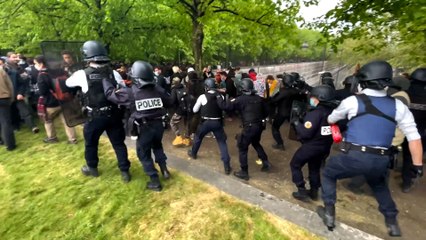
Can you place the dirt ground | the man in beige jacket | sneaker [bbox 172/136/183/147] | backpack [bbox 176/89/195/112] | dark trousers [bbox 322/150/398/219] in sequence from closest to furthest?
dark trousers [bbox 322/150/398/219], the dirt ground, the man in beige jacket, backpack [bbox 176/89/195/112], sneaker [bbox 172/136/183/147]

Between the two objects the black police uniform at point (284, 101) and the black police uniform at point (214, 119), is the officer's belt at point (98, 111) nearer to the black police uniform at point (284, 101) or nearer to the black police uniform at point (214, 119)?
the black police uniform at point (214, 119)

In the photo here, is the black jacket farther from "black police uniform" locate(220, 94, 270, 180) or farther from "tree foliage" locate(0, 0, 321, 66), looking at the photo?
"black police uniform" locate(220, 94, 270, 180)

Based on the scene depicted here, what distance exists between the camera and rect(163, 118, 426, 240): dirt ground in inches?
142

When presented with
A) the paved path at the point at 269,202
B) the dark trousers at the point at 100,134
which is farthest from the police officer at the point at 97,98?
the paved path at the point at 269,202

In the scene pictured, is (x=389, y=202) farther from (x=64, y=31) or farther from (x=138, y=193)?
(x=64, y=31)

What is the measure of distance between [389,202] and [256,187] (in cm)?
189

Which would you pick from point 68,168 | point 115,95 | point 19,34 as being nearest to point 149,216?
point 115,95

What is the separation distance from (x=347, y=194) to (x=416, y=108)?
1982 mm

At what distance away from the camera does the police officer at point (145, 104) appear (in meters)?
3.82

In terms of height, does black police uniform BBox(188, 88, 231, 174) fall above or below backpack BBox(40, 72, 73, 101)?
below

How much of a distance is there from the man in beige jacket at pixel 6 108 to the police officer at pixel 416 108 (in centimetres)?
769

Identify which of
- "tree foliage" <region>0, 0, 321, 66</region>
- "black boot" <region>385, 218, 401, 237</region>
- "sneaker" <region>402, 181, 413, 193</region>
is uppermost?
"tree foliage" <region>0, 0, 321, 66</region>

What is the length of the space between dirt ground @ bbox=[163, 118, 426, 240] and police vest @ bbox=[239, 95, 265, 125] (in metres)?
1.09

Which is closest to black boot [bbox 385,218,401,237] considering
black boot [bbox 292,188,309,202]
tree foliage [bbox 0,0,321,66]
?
black boot [bbox 292,188,309,202]
